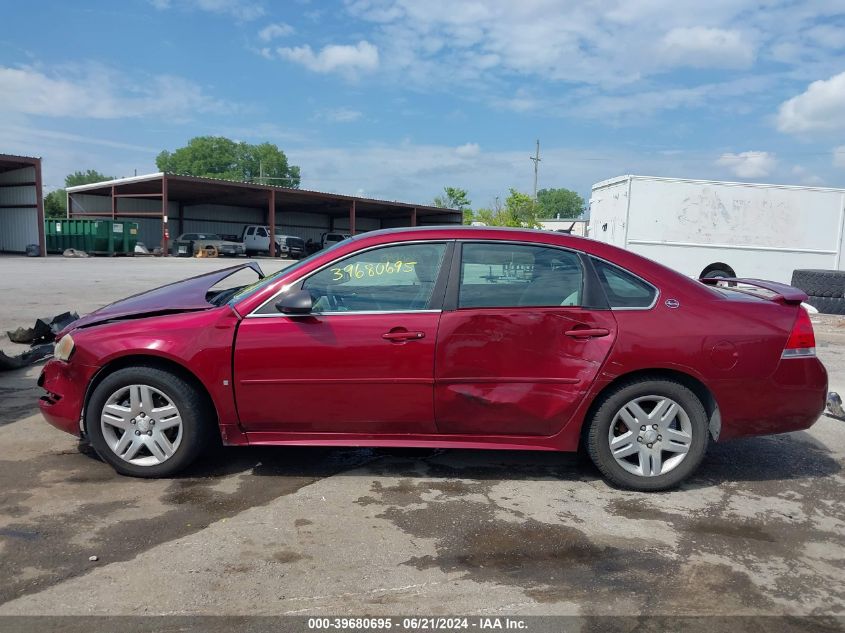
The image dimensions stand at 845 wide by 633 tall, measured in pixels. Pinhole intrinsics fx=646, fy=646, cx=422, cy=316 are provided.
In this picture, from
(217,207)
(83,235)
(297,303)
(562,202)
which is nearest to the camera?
(297,303)

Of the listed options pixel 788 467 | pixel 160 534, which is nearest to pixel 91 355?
pixel 160 534

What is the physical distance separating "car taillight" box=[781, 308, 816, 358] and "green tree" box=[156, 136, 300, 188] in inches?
4313

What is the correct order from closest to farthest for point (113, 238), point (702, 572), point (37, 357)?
1. point (702, 572)
2. point (37, 357)
3. point (113, 238)

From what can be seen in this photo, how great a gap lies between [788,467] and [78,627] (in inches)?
175

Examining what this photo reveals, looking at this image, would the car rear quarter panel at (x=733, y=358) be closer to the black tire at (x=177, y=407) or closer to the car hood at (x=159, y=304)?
the black tire at (x=177, y=407)

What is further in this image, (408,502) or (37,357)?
(37,357)

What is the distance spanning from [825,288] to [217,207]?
141 feet

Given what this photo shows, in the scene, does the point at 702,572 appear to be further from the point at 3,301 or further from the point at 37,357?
the point at 3,301

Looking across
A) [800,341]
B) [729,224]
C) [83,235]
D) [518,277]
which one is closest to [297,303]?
[518,277]

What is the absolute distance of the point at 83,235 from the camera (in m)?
35.5

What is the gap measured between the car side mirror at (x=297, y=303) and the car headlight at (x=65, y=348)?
133cm

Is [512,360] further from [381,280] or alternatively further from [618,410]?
[381,280]

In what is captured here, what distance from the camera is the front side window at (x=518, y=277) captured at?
3.96m

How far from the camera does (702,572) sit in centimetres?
312
